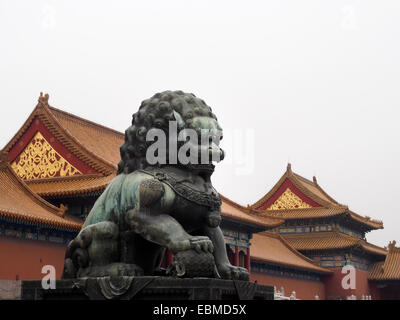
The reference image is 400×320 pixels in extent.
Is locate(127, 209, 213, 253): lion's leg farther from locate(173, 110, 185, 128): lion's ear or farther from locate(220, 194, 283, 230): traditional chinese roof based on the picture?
locate(220, 194, 283, 230): traditional chinese roof

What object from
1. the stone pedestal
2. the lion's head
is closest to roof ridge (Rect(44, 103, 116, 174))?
the lion's head

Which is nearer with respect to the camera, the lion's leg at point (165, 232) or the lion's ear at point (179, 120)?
the lion's leg at point (165, 232)

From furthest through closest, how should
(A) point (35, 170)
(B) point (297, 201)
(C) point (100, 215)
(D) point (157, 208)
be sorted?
(B) point (297, 201), (A) point (35, 170), (C) point (100, 215), (D) point (157, 208)

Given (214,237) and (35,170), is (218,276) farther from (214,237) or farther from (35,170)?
(35,170)

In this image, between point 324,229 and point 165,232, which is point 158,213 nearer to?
point 165,232

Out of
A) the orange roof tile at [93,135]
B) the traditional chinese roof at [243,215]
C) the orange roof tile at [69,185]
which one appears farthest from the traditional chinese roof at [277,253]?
the orange roof tile at [69,185]

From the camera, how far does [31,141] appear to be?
73.7 feet

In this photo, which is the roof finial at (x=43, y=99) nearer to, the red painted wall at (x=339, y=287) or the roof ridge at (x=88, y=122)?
the roof ridge at (x=88, y=122)

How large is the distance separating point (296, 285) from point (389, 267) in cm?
909

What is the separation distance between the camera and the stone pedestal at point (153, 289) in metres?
4.63

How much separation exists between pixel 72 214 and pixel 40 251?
278 cm

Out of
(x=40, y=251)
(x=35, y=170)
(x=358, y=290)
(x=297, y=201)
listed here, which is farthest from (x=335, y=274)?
(x=40, y=251)

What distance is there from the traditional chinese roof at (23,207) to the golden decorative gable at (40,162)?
111 inches

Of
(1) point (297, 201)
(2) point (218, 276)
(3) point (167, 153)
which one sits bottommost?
(2) point (218, 276)
